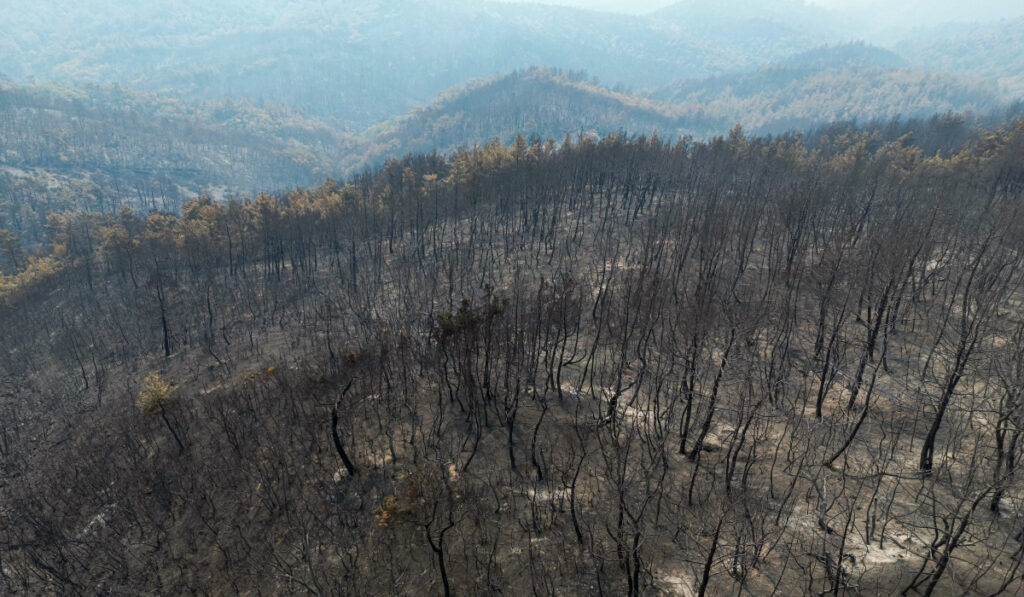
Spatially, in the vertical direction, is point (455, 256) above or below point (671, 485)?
below

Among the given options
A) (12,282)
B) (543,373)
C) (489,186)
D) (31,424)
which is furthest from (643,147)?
(12,282)

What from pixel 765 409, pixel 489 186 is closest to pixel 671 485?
pixel 765 409

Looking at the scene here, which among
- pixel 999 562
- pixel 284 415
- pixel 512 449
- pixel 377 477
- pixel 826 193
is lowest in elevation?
pixel 284 415

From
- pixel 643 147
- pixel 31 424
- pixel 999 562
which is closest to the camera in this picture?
pixel 999 562

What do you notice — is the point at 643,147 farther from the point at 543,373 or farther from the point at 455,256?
the point at 543,373

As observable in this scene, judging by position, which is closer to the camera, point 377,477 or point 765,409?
point 377,477

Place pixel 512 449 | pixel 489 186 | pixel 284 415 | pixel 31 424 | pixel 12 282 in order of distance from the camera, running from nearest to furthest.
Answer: pixel 512 449 < pixel 284 415 < pixel 31 424 < pixel 12 282 < pixel 489 186
